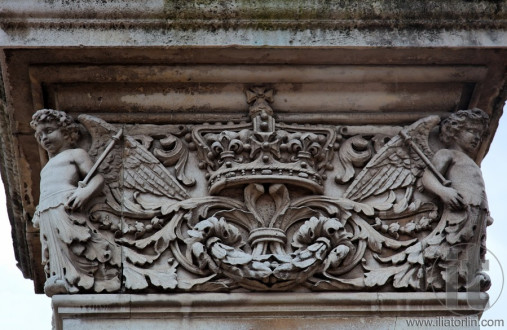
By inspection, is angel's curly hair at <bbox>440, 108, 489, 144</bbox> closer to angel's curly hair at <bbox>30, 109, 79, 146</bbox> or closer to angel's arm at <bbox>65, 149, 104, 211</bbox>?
angel's arm at <bbox>65, 149, 104, 211</bbox>

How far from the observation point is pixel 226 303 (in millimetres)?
7254

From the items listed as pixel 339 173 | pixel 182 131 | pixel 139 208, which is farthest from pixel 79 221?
pixel 339 173

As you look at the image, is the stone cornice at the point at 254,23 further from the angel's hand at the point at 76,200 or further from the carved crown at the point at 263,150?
the angel's hand at the point at 76,200

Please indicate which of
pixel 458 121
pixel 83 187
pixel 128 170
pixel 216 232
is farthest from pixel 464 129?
pixel 83 187

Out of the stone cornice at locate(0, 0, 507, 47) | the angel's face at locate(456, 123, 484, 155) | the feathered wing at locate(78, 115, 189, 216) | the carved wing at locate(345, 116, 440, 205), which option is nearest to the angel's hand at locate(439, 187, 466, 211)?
the carved wing at locate(345, 116, 440, 205)

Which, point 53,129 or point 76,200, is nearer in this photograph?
point 76,200

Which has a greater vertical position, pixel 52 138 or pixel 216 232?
pixel 52 138

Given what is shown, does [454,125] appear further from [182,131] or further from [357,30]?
[182,131]

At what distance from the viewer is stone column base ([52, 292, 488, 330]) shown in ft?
23.6

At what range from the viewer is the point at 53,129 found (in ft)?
25.4

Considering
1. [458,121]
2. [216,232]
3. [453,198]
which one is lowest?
[216,232]

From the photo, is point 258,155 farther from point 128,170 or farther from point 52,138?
point 52,138

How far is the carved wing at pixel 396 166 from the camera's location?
7.72m

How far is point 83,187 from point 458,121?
85.6 inches
